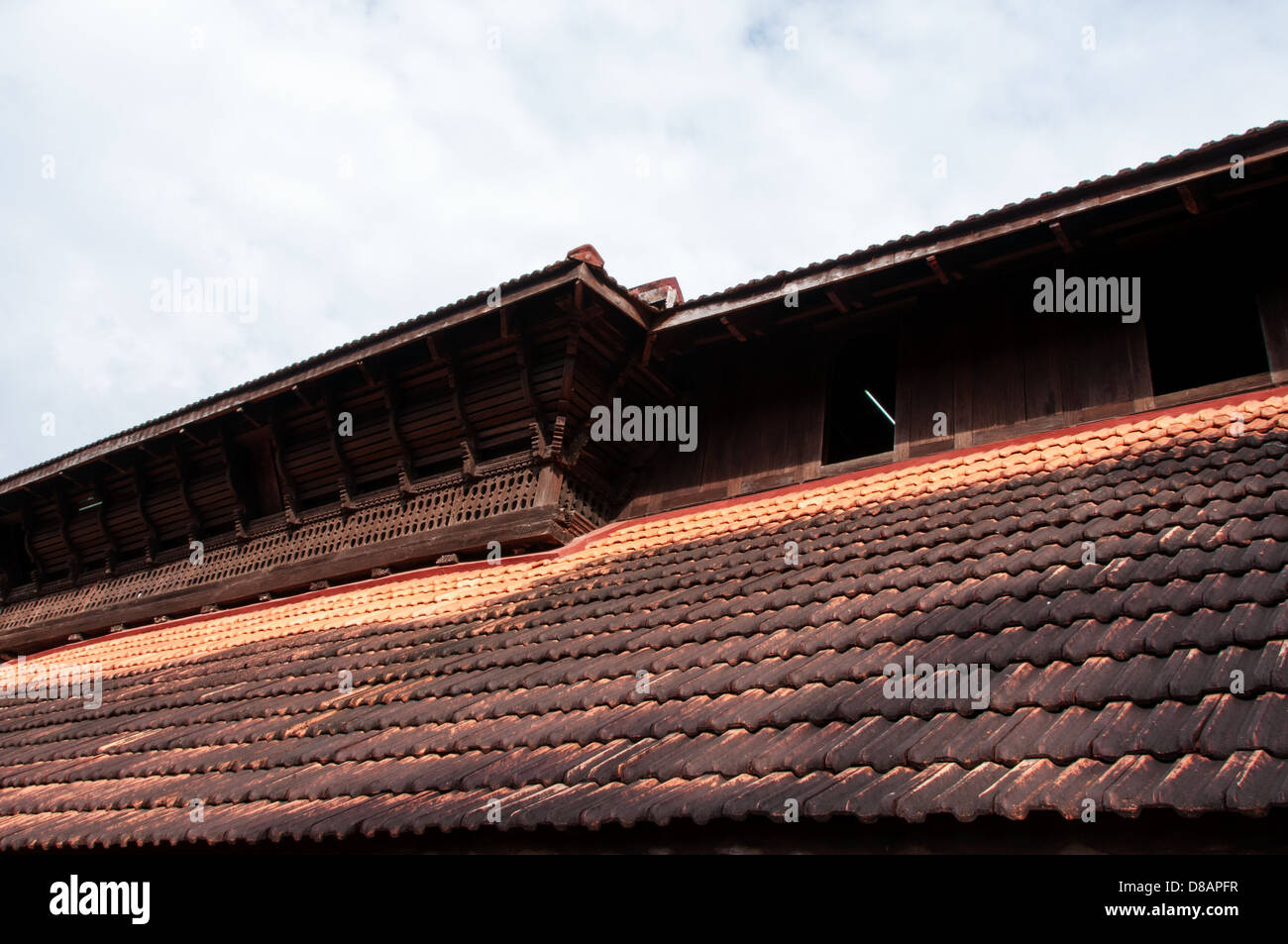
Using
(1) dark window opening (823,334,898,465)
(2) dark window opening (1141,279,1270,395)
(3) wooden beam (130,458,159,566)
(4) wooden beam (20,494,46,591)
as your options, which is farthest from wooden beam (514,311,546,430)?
(4) wooden beam (20,494,46,591)

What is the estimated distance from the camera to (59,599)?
13320 millimetres

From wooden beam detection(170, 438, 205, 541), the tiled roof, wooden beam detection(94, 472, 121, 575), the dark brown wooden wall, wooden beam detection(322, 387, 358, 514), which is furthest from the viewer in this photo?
wooden beam detection(94, 472, 121, 575)

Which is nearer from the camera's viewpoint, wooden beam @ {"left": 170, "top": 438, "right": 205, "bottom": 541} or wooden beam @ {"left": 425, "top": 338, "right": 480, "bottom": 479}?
wooden beam @ {"left": 425, "top": 338, "right": 480, "bottom": 479}

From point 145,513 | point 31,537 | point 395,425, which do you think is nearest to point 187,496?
point 145,513

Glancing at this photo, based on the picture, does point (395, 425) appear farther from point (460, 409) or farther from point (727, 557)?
point (727, 557)

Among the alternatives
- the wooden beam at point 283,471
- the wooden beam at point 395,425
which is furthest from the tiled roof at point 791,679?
the wooden beam at point 283,471

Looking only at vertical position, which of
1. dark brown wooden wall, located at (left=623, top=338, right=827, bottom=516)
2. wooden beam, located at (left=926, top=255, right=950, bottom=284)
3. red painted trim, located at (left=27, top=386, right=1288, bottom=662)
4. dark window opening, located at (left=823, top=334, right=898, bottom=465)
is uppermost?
wooden beam, located at (left=926, top=255, right=950, bottom=284)

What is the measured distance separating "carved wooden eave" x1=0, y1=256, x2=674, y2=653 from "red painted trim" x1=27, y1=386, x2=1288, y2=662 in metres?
0.20

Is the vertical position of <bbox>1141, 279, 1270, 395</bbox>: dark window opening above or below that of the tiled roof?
→ above

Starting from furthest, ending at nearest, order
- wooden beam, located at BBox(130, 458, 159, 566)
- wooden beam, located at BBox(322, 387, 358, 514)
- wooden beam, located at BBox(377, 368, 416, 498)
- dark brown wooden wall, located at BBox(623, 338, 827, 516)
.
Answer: wooden beam, located at BBox(130, 458, 159, 566), wooden beam, located at BBox(322, 387, 358, 514), wooden beam, located at BBox(377, 368, 416, 498), dark brown wooden wall, located at BBox(623, 338, 827, 516)

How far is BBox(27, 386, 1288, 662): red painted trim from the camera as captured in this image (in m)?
6.82

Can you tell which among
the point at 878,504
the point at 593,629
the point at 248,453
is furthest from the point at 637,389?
the point at 248,453

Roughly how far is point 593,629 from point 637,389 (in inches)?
152

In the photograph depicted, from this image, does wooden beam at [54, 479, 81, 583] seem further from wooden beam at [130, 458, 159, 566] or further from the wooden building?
wooden beam at [130, 458, 159, 566]
